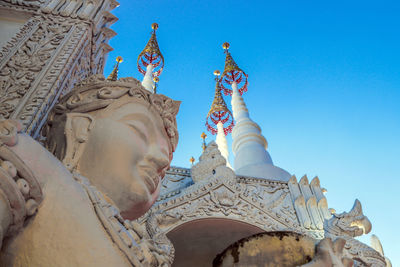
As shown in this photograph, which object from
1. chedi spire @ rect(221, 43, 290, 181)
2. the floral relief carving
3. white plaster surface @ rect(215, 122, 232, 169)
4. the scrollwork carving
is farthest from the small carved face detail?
white plaster surface @ rect(215, 122, 232, 169)

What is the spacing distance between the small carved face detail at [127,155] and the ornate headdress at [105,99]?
34 mm

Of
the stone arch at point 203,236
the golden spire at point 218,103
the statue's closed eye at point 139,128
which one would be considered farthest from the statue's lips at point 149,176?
the golden spire at point 218,103

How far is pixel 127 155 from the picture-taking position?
55.7 inches

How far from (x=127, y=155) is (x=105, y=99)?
32cm

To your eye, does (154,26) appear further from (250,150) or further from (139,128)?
(139,128)

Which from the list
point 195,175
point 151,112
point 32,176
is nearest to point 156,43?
point 195,175

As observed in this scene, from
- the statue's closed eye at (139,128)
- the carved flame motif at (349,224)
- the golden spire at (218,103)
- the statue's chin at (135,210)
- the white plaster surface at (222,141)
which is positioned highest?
the golden spire at (218,103)

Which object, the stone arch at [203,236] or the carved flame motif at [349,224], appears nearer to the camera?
the stone arch at [203,236]

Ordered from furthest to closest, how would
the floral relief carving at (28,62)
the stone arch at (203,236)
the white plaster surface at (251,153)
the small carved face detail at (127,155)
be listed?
the white plaster surface at (251,153) → the stone arch at (203,236) → the floral relief carving at (28,62) → the small carved face detail at (127,155)

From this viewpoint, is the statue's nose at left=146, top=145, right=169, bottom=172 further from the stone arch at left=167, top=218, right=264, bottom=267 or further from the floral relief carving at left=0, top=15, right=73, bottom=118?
the stone arch at left=167, top=218, right=264, bottom=267

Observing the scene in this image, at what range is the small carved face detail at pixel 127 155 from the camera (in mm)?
1368

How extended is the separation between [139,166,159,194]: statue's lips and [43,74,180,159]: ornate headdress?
0.26 meters

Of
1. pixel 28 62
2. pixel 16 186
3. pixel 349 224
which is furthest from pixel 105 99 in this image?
pixel 349 224

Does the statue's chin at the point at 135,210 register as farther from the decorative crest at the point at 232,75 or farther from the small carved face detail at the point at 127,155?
the decorative crest at the point at 232,75
